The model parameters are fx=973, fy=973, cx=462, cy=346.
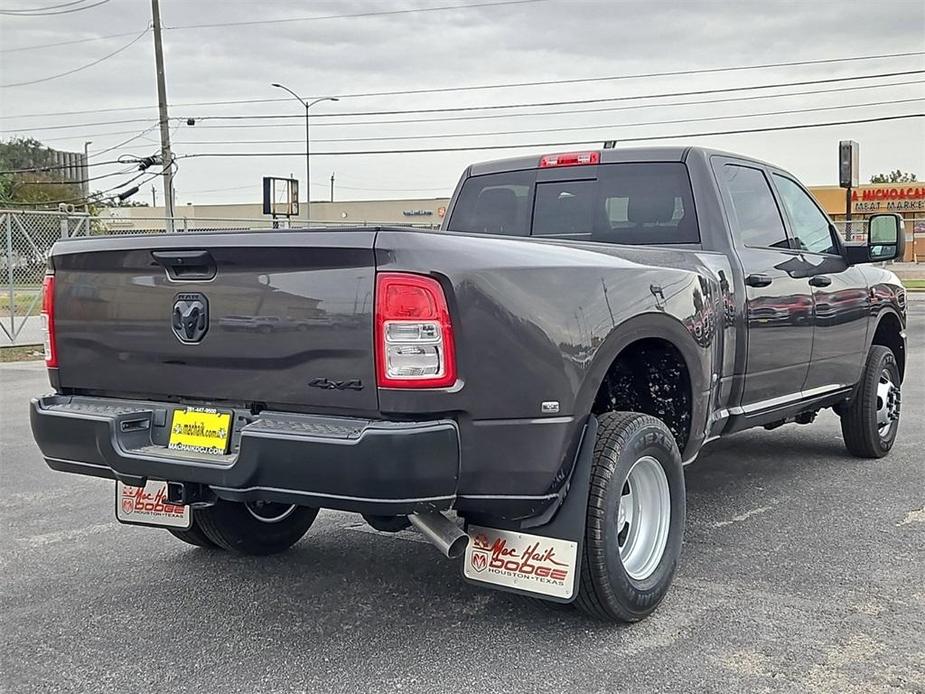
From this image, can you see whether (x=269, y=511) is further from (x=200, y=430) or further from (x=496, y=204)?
(x=496, y=204)

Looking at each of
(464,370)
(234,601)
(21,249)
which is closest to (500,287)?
(464,370)

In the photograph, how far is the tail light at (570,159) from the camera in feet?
17.1

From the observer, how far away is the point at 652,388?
437 cm

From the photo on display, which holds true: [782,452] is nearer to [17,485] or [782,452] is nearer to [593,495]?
[593,495]

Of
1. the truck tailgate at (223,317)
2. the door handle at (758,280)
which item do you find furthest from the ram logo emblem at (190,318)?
the door handle at (758,280)

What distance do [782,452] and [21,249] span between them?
1423cm

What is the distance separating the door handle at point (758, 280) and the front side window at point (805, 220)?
829 millimetres

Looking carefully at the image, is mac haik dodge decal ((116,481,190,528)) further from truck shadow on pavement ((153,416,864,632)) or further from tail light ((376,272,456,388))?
tail light ((376,272,456,388))

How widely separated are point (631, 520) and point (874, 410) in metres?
3.29

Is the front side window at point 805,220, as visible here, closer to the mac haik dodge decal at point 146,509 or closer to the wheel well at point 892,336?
the wheel well at point 892,336

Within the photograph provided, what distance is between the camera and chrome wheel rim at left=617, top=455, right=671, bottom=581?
3846mm

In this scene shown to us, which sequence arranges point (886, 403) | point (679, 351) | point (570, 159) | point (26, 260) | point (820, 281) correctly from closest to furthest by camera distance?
point (679, 351)
point (570, 159)
point (820, 281)
point (886, 403)
point (26, 260)

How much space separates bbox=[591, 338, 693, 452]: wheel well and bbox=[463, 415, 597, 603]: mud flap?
80cm

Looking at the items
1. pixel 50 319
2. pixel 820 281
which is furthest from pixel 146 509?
pixel 820 281
